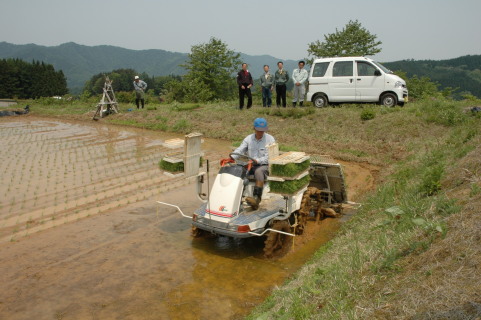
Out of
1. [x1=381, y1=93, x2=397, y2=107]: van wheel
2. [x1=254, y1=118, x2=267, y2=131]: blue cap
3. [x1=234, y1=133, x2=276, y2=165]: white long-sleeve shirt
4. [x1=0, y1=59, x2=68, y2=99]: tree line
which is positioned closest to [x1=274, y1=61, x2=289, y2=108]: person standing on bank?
[x1=381, y1=93, x2=397, y2=107]: van wheel

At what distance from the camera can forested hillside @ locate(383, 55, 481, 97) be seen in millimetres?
76562

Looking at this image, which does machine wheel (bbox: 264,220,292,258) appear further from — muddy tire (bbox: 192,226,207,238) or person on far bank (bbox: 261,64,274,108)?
person on far bank (bbox: 261,64,274,108)

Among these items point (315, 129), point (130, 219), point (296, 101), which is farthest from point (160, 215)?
point (296, 101)

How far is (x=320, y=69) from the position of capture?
633 inches

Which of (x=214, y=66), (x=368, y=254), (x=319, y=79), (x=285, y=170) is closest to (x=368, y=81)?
(x=319, y=79)

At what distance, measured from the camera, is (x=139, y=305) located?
5023 mm

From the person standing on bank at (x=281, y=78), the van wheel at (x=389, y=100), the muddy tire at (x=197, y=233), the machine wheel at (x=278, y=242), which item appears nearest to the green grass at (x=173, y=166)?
the muddy tire at (x=197, y=233)

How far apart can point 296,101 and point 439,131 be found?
617cm

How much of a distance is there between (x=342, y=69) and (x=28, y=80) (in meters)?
57.2

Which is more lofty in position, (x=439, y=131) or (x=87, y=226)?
(x=439, y=131)

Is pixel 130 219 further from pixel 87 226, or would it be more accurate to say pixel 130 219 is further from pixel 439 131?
pixel 439 131

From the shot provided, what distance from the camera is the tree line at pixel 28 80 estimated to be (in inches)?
2136

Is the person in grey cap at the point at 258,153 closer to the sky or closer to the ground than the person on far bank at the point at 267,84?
closer to the ground

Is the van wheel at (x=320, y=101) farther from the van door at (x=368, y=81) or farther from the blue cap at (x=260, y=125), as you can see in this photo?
the blue cap at (x=260, y=125)
